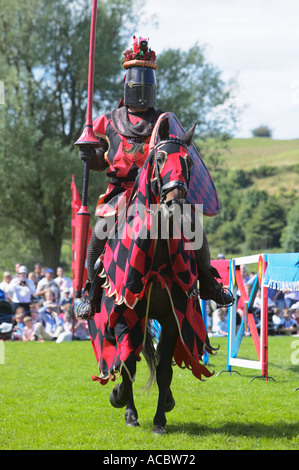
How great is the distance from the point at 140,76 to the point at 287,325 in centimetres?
1257

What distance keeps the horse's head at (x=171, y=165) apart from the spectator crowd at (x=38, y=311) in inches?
407

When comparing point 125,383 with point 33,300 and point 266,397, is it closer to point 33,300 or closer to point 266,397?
point 266,397

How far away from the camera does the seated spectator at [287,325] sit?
16.9m

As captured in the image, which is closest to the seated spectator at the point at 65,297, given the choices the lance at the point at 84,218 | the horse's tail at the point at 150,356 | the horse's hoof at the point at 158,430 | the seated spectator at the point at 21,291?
the seated spectator at the point at 21,291

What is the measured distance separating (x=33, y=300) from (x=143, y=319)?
10823 mm

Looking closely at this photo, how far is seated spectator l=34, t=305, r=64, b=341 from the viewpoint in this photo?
15119mm

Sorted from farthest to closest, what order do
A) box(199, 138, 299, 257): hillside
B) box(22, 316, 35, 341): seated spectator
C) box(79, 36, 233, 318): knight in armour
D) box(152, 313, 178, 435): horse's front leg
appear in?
box(199, 138, 299, 257): hillside < box(22, 316, 35, 341): seated spectator < box(79, 36, 233, 318): knight in armour < box(152, 313, 178, 435): horse's front leg

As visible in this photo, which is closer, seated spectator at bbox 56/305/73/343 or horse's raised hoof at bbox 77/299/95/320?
horse's raised hoof at bbox 77/299/95/320

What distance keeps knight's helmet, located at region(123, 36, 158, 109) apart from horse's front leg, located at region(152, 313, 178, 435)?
80.3 inches

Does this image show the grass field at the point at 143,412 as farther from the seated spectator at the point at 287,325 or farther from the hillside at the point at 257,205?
the hillside at the point at 257,205

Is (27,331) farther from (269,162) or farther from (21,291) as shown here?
Answer: (269,162)

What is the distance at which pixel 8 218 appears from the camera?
83.0 ft

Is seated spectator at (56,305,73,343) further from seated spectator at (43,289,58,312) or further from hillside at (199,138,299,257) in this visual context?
hillside at (199,138,299,257)

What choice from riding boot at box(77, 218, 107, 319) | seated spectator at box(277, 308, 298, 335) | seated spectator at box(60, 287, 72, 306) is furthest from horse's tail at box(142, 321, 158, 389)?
seated spectator at box(277, 308, 298, 335)
